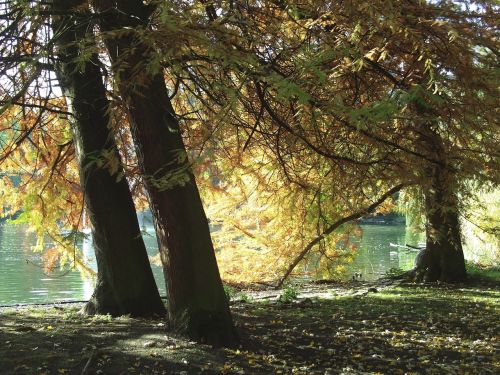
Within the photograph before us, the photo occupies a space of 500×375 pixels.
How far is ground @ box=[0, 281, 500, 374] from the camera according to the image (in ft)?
13.3

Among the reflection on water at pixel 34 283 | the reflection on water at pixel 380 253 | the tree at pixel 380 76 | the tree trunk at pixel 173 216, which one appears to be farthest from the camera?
the reflection on water at pixel 380 253

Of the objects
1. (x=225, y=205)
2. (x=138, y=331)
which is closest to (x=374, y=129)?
(x=138, y=331)

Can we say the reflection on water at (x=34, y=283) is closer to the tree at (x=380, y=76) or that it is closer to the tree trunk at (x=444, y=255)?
the tree trunk at (x=444, y=255)

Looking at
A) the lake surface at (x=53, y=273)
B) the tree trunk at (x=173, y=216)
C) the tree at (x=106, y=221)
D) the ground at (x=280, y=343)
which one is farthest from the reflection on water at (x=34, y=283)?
the tree trunk at (x=173, y=216)

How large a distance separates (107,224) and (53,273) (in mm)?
17671

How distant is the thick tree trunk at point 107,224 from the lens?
5.64 metres

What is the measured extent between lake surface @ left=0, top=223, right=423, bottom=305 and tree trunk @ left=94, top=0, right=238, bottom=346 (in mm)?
6392

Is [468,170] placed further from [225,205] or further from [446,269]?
[225,205]

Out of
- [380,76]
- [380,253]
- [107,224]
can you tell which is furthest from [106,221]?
[380,253]

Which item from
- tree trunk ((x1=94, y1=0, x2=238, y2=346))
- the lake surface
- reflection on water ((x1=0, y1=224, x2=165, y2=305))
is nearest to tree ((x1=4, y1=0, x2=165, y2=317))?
tree trunk ((x1=94, y1=0, x2=238, y2=346))

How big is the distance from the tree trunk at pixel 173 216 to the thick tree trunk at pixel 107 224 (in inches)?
42.0

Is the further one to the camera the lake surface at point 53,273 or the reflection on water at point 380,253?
the reflection on water at point 380,253

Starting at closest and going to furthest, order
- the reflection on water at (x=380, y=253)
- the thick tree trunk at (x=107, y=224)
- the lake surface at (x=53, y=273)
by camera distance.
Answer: the thick tree trunk at (x=107, y=224) → the lake surface at (x=53, y=273) → the reflection on water at (x=380, y=253)

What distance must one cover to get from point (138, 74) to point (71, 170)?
5397 millimetres
